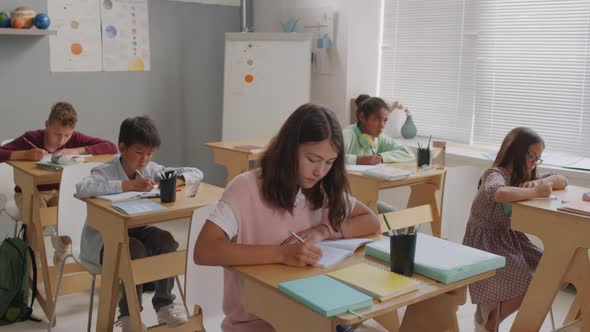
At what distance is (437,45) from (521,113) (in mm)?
847

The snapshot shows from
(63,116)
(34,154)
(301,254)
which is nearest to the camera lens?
(301,254)

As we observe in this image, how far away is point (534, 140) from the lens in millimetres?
2850

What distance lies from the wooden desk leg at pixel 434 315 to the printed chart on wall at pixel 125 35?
138 inches

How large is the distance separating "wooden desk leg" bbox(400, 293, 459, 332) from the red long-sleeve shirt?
2.32 m

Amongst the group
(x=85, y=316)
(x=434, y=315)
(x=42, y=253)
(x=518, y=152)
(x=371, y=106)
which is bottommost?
(x=85, y=316)

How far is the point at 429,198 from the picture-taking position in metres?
3.94

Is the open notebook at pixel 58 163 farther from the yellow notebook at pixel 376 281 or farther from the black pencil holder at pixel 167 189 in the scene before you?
the yellow notebook at pixel 376 281

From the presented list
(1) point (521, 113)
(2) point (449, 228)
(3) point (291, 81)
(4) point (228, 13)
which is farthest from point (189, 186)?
(4) point (228, 13)

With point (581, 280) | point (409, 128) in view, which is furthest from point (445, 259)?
point (409, 128)

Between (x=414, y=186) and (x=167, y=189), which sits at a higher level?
(x=167, y=189)

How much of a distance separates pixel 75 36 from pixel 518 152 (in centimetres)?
320

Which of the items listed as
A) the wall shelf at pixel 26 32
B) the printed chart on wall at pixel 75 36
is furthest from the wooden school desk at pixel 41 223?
the printed chart on wall at pixel 75 36

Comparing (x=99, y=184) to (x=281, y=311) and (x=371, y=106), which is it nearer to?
(x=281, y=311)

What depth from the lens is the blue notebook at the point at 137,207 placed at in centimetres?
248
